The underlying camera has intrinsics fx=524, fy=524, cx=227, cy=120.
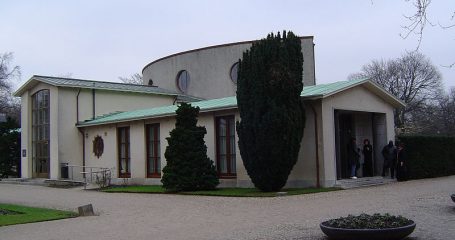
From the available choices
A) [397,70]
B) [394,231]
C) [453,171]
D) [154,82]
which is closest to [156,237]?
[394,231]

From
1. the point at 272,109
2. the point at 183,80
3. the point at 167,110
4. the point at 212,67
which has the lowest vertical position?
the point at 272,109

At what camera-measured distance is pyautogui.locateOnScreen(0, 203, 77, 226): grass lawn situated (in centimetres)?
1279

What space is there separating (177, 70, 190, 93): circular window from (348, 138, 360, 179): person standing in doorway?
20.4 meters

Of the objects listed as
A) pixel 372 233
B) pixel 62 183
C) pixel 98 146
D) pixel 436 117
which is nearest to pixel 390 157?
pixel 372 233

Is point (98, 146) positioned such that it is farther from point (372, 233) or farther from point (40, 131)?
point (372, 233)

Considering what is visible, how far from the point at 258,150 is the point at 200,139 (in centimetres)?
292

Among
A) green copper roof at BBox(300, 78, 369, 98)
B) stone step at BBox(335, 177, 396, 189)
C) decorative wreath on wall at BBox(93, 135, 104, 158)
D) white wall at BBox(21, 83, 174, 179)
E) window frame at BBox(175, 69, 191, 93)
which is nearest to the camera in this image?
green copper roof at BBox(300, 78, 369, 98)

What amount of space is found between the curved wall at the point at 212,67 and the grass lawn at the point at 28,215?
2208 centimetres

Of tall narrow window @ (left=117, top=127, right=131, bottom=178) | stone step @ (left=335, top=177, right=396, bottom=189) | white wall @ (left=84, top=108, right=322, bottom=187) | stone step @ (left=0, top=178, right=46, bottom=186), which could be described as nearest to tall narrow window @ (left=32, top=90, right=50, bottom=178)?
stone step @ (left=0, top=178, right=46, bottom=186)

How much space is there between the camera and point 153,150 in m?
24.2

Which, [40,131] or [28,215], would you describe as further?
[40,131]

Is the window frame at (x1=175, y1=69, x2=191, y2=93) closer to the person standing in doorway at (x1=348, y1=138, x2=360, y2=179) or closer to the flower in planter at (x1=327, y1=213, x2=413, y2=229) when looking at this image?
the person standing in doorway at (x1=348, y1=138, x2=360, y2=179)

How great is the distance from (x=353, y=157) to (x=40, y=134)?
18267 millimetres

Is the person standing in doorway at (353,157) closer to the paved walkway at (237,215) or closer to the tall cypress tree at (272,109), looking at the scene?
the paved walkway at (237,215)
